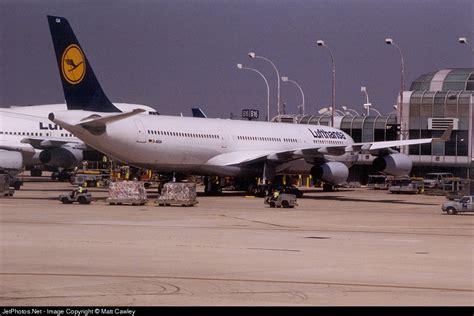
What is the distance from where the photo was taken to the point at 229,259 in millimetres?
21562

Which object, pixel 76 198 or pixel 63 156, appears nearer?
pixel 76 198

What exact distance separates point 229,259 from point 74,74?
3309 centimetres

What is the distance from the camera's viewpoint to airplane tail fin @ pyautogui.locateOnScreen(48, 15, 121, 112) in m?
52.2

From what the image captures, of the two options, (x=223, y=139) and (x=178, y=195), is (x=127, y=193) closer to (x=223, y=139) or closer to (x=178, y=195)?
(x=178, y=195)

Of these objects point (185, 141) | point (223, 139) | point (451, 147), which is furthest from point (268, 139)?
point (451, 147)

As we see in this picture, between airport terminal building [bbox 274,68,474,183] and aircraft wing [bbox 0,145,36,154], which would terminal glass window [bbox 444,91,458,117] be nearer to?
airport terminal building [bbox 274,68,474,183]

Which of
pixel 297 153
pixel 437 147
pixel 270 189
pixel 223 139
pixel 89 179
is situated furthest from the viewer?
pixel 437 147

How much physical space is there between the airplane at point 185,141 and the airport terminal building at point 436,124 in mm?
29791

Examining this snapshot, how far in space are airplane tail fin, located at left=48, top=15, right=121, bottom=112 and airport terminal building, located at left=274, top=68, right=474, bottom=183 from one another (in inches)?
1621

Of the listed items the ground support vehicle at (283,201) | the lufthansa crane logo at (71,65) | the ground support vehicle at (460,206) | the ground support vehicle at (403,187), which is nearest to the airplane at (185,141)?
the lufthansa crane logo at (71,65)

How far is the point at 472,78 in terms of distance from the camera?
316 feet

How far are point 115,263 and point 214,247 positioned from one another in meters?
4.54

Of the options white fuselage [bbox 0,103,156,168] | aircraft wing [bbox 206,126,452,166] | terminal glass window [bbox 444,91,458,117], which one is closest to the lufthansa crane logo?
aircraft wing [bbox 206,126,452,166]

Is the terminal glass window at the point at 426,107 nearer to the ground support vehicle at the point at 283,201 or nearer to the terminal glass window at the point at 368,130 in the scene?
the terminal glass window at the point at 368,130
